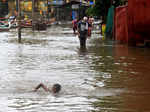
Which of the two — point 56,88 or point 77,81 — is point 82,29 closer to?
point 77,81

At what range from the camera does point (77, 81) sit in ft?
41.0

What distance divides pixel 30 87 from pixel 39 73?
239cm

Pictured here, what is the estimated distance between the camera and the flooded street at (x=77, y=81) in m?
9.26

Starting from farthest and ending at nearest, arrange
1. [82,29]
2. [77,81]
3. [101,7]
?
[101,7] → [82,29] → [77,81]

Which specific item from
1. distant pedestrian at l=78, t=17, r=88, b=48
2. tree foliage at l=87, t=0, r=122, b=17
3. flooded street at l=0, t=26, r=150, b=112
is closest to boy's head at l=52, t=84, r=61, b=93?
flooded street at l=0, t=26, r=150, b=112

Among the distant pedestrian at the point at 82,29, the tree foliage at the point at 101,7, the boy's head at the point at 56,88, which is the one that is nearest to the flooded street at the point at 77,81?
the boy's head at the point at 56,88

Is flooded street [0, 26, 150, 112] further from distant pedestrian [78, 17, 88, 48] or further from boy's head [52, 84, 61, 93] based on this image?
distant pedestrian [78, 17, 88, 48]

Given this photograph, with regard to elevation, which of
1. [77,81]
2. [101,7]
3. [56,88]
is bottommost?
[77,81]

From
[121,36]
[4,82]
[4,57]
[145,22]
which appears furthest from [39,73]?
[121,36]

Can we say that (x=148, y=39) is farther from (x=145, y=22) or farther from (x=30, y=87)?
(x=30, y=87)

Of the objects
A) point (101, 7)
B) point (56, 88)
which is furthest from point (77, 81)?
point (101, 7)

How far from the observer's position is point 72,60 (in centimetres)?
1764

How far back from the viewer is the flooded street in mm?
9258

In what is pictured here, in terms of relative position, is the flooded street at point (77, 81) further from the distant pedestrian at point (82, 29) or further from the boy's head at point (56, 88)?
the distant pedestrian at point (82, 29)
